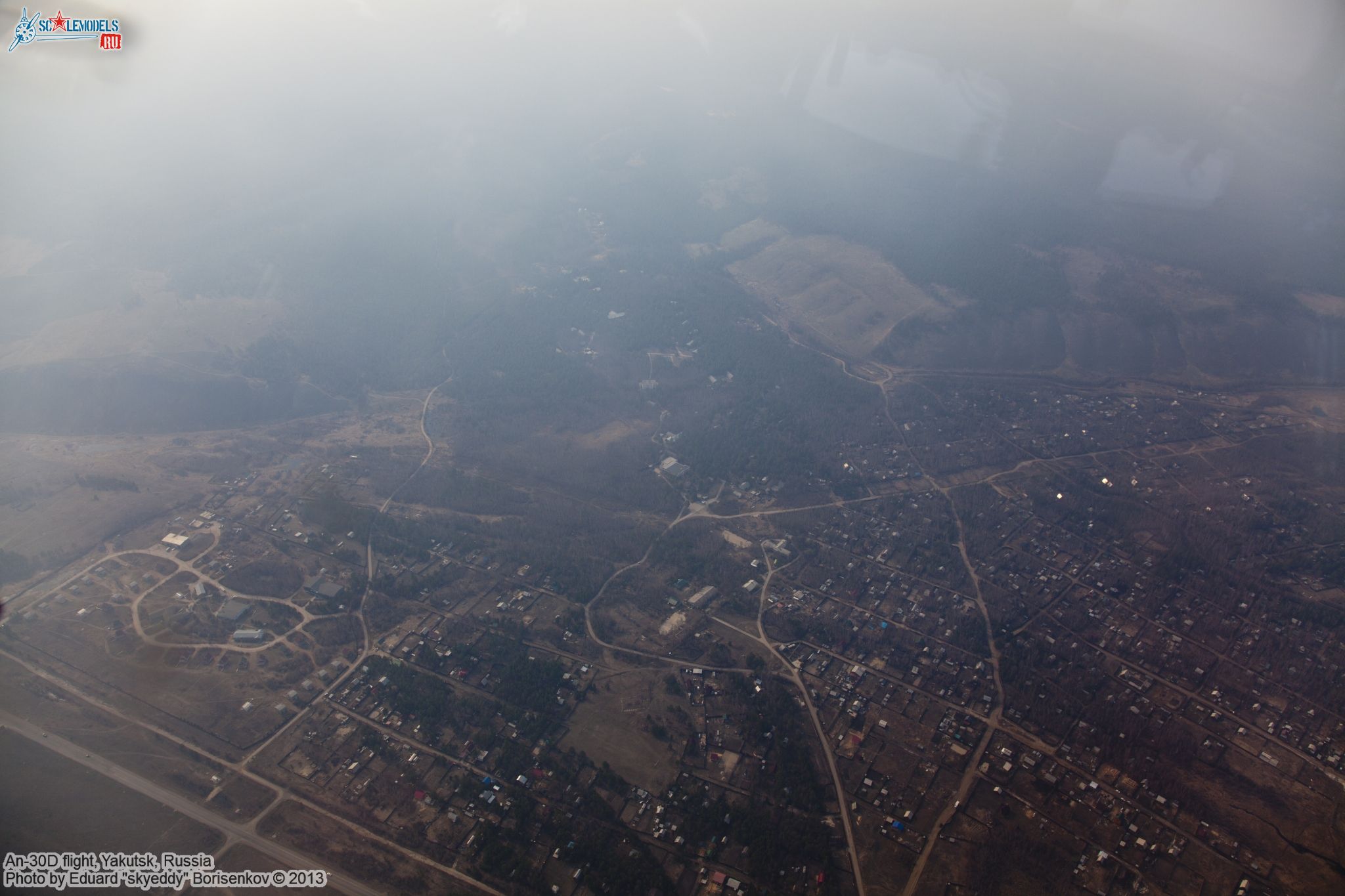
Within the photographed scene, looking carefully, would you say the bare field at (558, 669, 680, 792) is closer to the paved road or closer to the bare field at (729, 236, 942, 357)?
the paved road

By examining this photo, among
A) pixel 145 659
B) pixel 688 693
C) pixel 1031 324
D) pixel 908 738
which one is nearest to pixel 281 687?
pixel 145 659

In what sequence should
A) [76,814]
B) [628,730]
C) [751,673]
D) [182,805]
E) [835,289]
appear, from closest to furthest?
[76,814] < [182,805] < [628,730] < [751,673] < [835,289]

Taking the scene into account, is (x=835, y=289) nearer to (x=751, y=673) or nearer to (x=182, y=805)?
(x=751, y=673)

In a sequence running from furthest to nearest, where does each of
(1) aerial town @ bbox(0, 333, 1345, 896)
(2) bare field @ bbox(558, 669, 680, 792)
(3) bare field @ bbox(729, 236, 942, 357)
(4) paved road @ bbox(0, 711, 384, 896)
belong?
→ 1. (3) bare field @ bbox(729, 236, 942, 357)
2. (2) bare field @ bbox(558, 669, 680, 792)
3. (1) aerial town @ bbox(0, 333, 1345, 896)
4. (4) paved road @ bbox(0, 711, 384, 896)

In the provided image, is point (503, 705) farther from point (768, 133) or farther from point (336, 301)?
point (768, 133)

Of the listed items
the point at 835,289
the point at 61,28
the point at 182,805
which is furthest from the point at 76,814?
the point at 835,289

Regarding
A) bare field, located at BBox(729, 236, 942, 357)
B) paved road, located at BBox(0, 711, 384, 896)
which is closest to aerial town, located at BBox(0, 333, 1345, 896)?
paved road, located at BBox(0, 711, 384, 896)
